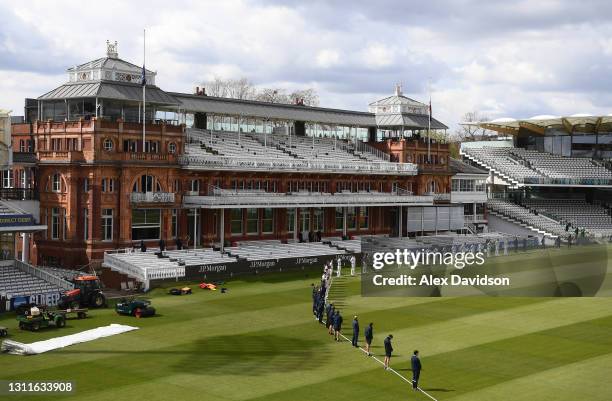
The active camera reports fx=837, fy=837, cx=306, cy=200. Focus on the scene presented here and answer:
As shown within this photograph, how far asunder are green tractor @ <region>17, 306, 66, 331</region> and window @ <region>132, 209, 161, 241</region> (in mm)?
21819

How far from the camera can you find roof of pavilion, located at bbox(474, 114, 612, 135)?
346 feet

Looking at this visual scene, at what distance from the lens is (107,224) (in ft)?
213

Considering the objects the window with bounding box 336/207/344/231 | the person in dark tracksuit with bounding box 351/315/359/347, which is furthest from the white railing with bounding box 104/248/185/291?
the window with bounding box 336/207/344/231

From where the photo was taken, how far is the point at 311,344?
41219mm

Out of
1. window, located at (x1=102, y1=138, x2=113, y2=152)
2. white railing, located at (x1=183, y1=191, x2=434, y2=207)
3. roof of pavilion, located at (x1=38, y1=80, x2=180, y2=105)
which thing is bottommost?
white railing, located at (x1=183, y1=191, x2=434, y2=207)

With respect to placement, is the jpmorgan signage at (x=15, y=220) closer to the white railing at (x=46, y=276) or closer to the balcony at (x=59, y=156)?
the white railing at (x=46, y=276)

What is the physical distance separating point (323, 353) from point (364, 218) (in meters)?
49.1

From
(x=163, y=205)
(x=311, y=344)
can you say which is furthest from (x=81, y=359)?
(x=163, y=205)

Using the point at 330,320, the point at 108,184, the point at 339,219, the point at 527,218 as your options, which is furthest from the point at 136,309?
the point at 527,218

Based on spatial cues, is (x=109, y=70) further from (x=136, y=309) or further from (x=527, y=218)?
(x=527, y=218)

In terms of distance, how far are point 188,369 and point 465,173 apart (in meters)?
68.0

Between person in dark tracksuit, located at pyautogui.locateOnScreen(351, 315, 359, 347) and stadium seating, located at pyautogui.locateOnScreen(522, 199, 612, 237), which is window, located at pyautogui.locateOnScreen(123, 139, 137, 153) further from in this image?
stadium seating, located at pyautogui.locateOnScreen(522, 199, 612, 237)

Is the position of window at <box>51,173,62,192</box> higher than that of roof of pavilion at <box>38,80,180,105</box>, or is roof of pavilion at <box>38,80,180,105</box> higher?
roof of pavilion at <box>38,80,180,105</box>

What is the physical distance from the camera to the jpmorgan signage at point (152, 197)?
215 feet
